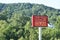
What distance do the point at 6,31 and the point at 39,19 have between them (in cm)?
1564

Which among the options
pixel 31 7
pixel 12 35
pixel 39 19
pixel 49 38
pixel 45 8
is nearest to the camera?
pixel 39 19

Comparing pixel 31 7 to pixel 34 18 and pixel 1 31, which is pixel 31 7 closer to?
pixel 1 31

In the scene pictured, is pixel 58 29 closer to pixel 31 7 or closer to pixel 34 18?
pixel 34 18

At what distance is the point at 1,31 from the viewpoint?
871 inches

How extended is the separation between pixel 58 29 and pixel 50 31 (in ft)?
4.90

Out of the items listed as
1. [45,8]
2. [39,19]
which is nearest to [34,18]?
[39,19]

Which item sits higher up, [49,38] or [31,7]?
Answer: [31,7]

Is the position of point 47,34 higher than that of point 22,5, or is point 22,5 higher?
point 22,5

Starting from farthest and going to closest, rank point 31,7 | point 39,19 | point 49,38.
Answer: point 31,7 → point 49,38 → point 39,19

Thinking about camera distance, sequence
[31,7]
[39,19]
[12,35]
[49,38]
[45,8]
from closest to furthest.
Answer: [39,19]
[49,38]
[12,35]
[45,8]
[31,7]

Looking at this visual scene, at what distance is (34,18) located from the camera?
710cm

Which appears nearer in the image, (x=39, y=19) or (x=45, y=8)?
(x=39, y=19)

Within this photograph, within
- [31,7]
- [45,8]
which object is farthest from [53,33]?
[31,7]

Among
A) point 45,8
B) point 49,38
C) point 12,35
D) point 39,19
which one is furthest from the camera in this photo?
point 45,8
